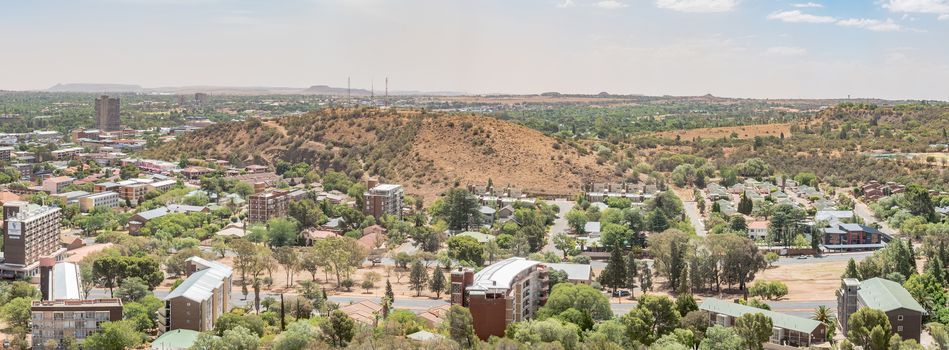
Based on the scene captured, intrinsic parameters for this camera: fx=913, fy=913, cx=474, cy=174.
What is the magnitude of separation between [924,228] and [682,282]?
31170mm

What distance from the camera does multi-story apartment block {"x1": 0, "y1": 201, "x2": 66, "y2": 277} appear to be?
196 ft

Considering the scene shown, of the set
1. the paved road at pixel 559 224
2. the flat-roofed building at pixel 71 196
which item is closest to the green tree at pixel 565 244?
the paved road at pixel 559 224

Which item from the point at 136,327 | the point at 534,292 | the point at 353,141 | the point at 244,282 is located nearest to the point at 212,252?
the point at 244,282

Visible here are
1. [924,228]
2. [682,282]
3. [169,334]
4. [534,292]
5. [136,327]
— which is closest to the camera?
[169,334]

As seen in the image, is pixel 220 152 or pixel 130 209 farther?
pixel 220 152

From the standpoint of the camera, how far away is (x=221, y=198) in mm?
93000

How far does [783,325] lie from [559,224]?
3889 centimetres

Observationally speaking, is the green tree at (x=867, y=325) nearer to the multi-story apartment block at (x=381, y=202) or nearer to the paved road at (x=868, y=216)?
the paved road at (x=868, y=216)

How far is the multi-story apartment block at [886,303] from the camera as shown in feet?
141

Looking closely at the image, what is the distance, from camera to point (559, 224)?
8188 cm

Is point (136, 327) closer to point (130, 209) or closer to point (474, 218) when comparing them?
point (474, 218)

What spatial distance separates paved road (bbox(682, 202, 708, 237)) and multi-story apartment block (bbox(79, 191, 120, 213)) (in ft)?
177

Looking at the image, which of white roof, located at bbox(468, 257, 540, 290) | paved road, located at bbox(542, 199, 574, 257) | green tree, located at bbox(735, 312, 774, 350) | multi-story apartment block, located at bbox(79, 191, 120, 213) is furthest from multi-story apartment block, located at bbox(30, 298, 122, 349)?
multi-story apartment block, located at bbox(79, 191, 120, 213)

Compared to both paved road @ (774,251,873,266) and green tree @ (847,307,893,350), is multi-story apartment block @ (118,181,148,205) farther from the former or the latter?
green tree @ (847,307,893,350)
